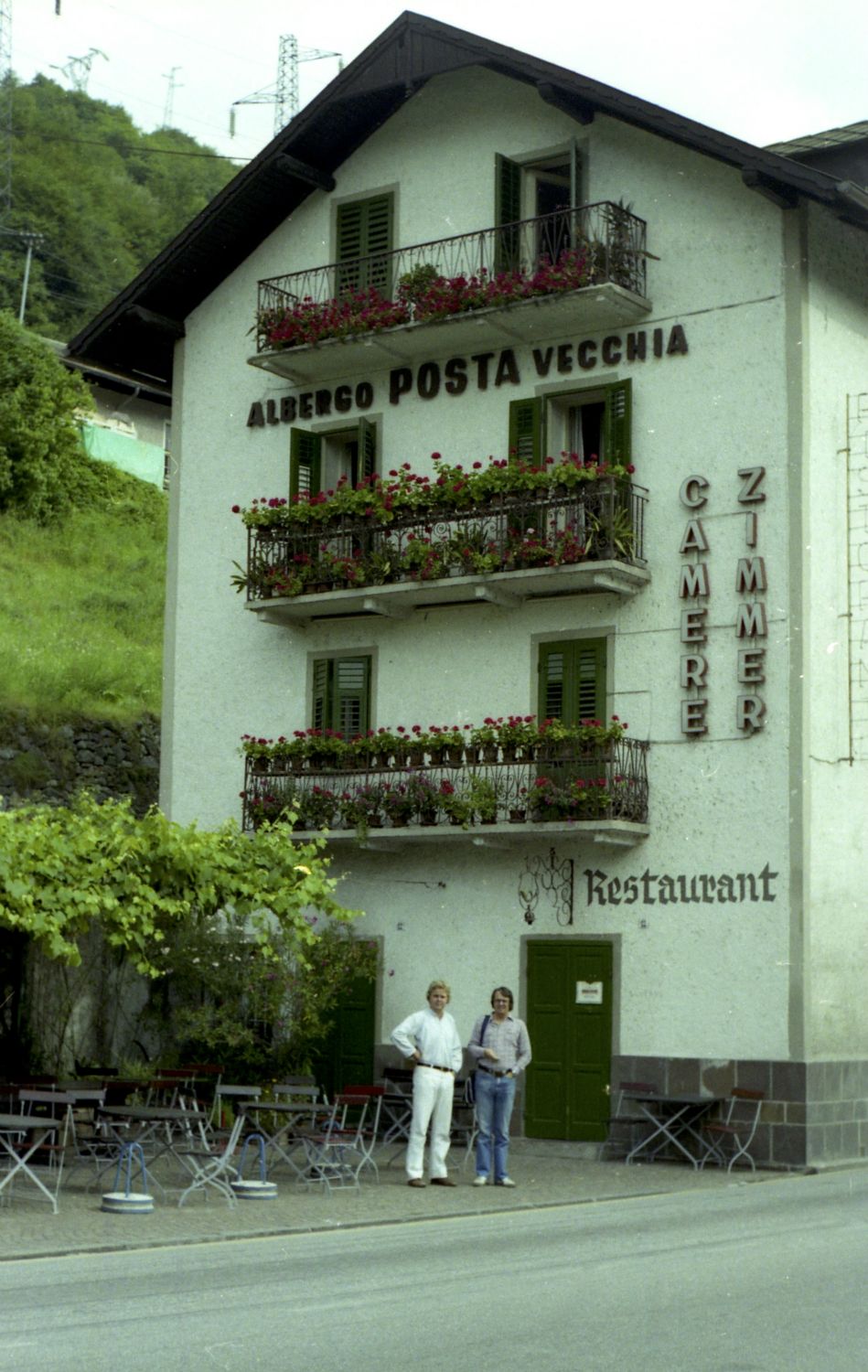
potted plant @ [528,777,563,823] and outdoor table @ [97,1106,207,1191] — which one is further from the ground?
potted plant @ [528,777,563,823]

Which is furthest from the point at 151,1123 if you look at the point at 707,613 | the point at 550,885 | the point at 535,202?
the point at 535,202

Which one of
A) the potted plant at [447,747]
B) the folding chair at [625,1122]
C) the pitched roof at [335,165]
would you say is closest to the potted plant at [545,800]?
the potted plant at [447,747]

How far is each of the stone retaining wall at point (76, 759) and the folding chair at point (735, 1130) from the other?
14701 mm

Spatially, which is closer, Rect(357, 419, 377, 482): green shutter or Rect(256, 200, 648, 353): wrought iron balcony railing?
Rect(256, 200, 648, 353): wrought iron balcony railing

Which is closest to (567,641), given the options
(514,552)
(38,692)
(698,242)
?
(514,552)

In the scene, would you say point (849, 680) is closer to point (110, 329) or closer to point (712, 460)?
point (712, 460)

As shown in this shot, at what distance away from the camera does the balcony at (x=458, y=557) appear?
22.8 m

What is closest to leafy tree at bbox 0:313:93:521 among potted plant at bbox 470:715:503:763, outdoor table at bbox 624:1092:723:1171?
potted plant at bbox 470:715:503:763

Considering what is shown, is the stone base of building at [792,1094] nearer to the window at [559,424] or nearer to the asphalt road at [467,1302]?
the asphalt road at [467,1302]

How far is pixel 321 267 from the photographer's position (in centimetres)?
2592

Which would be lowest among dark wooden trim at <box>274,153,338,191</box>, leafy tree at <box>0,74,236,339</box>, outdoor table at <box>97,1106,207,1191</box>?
outdoor table at <box>97,1106,207,1191</box>

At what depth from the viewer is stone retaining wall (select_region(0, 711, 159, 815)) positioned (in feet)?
112

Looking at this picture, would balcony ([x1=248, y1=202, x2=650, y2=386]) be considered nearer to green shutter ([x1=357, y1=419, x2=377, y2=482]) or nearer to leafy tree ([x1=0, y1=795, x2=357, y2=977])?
green shutter ([x1=357, y1=419, x2=377, y2=482])

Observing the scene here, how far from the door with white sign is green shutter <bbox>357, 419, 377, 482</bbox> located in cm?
632
